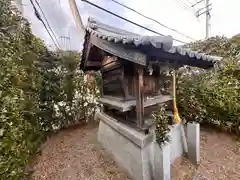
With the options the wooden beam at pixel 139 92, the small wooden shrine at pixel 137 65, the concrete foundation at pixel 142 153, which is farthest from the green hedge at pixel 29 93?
the wooden beam at pixel 139 92

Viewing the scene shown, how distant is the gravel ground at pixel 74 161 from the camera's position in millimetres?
3632

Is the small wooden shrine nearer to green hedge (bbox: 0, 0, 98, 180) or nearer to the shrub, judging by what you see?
the shrub

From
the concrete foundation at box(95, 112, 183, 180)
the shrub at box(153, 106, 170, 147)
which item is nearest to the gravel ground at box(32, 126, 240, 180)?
the concrete foundation at box(95, 112, 183, 180)

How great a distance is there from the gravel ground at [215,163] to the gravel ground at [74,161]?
1501 mm

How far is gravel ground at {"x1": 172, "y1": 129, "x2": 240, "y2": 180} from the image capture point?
339cm

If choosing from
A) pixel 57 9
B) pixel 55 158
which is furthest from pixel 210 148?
pixel 57 9

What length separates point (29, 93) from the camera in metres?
4.15

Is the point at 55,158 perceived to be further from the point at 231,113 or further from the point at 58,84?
the point at 231,113

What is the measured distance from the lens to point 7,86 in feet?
8.80

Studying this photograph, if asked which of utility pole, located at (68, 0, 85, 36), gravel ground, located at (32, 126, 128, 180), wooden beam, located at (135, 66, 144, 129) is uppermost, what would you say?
utility pole, located at (68, 0, 85, 36)

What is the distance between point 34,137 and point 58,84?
2365mm

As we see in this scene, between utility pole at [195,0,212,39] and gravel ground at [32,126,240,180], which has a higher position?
utility pole at [195,0,212,39]

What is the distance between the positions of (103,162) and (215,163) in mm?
3027

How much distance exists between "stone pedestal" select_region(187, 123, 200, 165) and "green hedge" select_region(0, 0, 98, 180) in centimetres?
389
